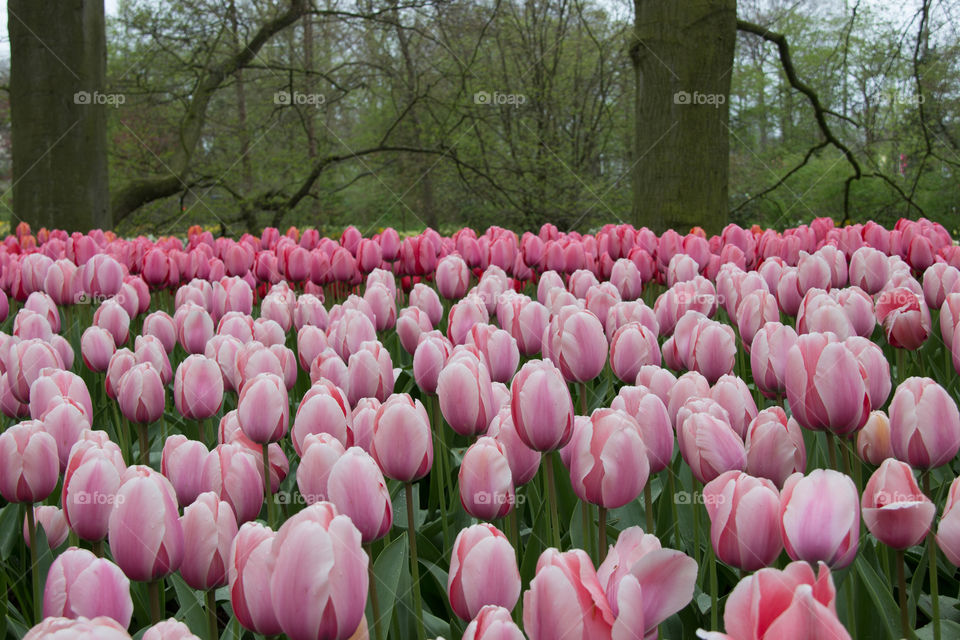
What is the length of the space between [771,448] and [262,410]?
745mm

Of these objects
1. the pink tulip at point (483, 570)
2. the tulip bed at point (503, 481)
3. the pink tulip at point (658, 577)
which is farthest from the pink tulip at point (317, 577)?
the pink tulip at point (658, 577)

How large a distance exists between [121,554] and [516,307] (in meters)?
1.15

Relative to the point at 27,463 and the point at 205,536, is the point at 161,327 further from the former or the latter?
the point at 205,536

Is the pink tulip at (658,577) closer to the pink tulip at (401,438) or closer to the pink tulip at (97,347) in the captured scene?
the pink tulip at (401,438)

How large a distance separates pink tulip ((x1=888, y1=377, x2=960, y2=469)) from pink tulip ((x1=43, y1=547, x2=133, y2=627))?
3.27 feet

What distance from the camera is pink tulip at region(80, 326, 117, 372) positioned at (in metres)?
2.05

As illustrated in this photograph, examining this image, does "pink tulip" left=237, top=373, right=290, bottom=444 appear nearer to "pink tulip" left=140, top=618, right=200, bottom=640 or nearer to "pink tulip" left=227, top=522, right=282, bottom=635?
"pink tulip" left=227, top=522, right=282, bottom=635

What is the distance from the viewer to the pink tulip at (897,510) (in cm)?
103

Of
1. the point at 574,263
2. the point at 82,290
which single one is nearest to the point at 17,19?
the point at 82,290

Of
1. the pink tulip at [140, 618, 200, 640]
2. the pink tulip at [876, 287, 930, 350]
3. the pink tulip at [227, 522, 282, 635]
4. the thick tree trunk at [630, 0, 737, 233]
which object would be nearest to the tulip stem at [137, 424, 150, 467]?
the pink tulip at [227, 522, 282, 635]

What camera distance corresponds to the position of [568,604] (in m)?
0.76

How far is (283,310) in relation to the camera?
7.85ft

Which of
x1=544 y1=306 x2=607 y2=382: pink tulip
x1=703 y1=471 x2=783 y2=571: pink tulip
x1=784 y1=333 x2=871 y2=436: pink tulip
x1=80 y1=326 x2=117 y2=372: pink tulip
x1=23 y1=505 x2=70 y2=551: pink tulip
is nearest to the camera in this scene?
x1=703 y1=471 x2=783 y2=571: pink tulip

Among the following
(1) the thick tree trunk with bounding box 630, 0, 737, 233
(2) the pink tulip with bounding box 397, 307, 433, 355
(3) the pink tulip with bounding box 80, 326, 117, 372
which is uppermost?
(1) the thick tree trunk with bounding box 630, 0, 737, 233
